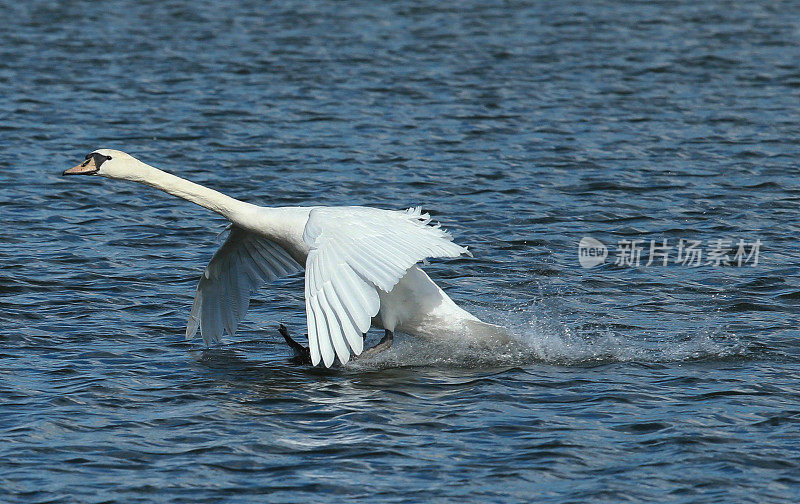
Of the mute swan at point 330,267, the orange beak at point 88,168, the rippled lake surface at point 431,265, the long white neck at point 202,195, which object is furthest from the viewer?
the orange beak at point 88,168

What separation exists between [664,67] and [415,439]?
17.0m

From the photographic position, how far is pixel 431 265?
13.6 meters

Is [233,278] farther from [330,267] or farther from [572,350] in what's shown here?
[572,350]

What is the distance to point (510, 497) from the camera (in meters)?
7.58

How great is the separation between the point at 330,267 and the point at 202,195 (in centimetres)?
175

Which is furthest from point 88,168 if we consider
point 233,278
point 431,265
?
point 431,265

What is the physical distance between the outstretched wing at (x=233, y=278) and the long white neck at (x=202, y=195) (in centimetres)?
65

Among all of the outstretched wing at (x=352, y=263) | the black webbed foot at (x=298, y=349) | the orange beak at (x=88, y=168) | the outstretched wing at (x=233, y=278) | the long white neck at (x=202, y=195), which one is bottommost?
the black webbed foot at (x=298, y=349)

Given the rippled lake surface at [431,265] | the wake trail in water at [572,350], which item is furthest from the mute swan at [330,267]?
the rippled lake surface at [431,265]

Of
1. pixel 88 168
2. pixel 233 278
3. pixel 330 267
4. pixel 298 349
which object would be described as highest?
pixel 88 168

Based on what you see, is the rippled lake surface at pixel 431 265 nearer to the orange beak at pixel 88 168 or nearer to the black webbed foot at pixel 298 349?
the black webbed foot at pixel 298 349

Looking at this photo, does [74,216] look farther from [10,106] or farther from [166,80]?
[166,80]

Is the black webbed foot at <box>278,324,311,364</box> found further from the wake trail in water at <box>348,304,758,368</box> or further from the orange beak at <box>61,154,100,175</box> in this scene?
the orange beak at <box>61,154,100,175</box>

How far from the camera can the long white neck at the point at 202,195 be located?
10.4m
